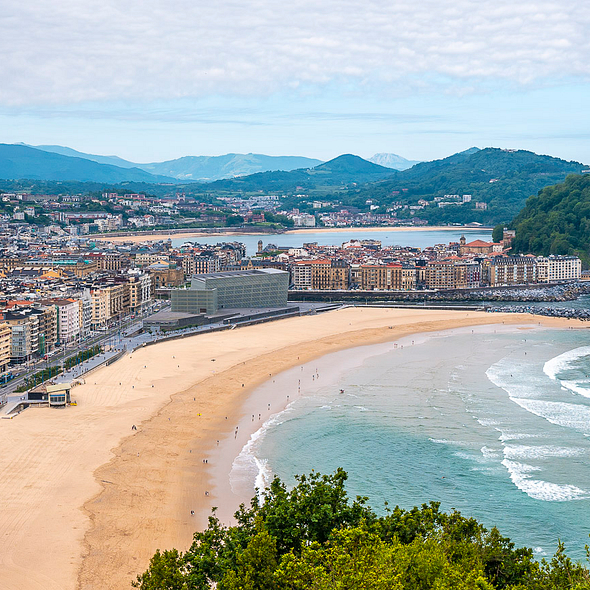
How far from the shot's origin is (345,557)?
13477mm

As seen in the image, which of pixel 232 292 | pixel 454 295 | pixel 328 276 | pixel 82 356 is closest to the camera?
pixel 82 356

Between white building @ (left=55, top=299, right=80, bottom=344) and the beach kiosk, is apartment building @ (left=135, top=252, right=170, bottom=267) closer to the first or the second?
white building @ (left=55, top=299, right=80, bottom=344)

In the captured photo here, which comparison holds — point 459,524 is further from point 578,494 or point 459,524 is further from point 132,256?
point 132,256

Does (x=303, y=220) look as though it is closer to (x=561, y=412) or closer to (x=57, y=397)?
(x=57, y=397)

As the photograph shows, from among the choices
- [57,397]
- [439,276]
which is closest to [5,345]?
[57,397]

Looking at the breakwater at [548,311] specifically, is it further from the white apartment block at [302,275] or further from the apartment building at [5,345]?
the apartment building at [5,345]

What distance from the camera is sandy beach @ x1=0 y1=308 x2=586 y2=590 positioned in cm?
1919

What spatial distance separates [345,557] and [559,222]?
96885 millimetres

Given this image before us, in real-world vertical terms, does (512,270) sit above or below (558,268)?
below

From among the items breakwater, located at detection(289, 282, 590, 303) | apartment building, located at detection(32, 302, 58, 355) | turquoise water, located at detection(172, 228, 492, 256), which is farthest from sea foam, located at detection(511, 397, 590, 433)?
turquoise water, located at detection(172, 228, 492, 256)

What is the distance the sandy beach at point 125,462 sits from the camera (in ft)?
63.0

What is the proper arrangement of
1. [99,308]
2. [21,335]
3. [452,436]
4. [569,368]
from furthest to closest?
[99,308] → [21,335] → [569,368] → [452,436]

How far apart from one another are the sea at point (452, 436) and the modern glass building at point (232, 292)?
529 inches

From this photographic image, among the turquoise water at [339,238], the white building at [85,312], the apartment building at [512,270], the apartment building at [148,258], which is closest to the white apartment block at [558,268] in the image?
the apartment building at [512,270]
